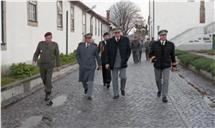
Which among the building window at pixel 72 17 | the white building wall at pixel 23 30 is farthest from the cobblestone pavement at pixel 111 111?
the building window at pixel 72 17

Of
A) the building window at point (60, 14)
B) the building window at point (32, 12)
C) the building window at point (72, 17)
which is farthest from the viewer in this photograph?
the building window at point (72, 17)

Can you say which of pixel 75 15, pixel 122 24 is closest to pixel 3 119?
pixel 75 15

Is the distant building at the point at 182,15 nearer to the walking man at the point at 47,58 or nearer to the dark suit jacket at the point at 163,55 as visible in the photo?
the dark suit jacket at the point at 163,55

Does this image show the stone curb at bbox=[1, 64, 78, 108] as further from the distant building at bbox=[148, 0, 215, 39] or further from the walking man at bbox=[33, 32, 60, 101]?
the distant building at bbox=[148, 0, 215, 39]

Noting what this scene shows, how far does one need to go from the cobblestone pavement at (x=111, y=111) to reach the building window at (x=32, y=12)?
221 inches

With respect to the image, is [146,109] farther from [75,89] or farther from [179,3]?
[179,3]

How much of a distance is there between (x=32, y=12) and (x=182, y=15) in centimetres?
4029

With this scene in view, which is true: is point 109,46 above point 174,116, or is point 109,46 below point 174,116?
above

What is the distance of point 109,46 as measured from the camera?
38.8 feet

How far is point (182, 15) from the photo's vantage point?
188ft

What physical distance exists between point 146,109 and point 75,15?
2262 centimetres

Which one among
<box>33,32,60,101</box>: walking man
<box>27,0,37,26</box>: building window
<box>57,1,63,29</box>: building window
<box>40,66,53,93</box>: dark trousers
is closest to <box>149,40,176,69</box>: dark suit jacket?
<box>33,32,60,101</box>: walking man

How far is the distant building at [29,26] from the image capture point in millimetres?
14891

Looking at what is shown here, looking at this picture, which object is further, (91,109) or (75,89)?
(75,89)
